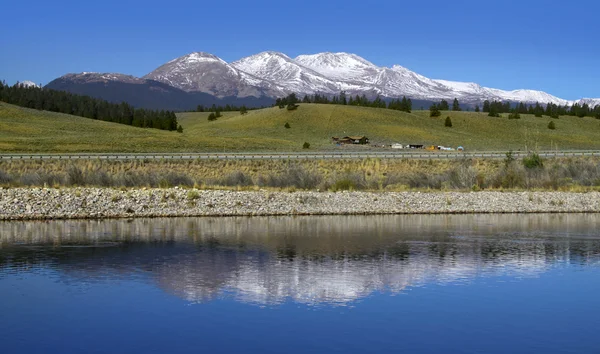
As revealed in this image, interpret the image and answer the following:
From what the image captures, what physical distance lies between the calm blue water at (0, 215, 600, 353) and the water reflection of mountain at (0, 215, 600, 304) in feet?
0.25

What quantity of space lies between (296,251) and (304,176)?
23.3m

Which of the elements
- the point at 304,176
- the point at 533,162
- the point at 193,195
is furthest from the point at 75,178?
the point at 533,162

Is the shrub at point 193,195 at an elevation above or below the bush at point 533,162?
below

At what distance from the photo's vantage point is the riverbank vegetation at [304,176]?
151 feet

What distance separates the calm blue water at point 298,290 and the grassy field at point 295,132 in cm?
5953

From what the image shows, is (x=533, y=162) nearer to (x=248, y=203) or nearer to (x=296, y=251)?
(x=248, y=203)

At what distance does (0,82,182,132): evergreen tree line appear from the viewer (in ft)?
459

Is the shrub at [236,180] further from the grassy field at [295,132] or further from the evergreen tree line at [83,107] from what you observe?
the evergreen tree line at [83,107]

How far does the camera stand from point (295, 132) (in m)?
128

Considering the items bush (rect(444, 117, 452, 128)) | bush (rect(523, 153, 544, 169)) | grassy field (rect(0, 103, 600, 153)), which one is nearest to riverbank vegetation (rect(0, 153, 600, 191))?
bush (rect(523, 153, 544, 169))

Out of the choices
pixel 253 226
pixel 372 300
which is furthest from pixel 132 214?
pixel 372 300

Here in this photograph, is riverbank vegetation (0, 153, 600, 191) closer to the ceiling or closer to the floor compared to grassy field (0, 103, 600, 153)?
closer to the floor

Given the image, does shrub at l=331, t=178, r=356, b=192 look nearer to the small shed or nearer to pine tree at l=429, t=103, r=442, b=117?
the small shed

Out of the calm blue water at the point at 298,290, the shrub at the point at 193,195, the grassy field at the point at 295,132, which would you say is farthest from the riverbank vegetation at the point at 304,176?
the grassy field at the point at 295,132
